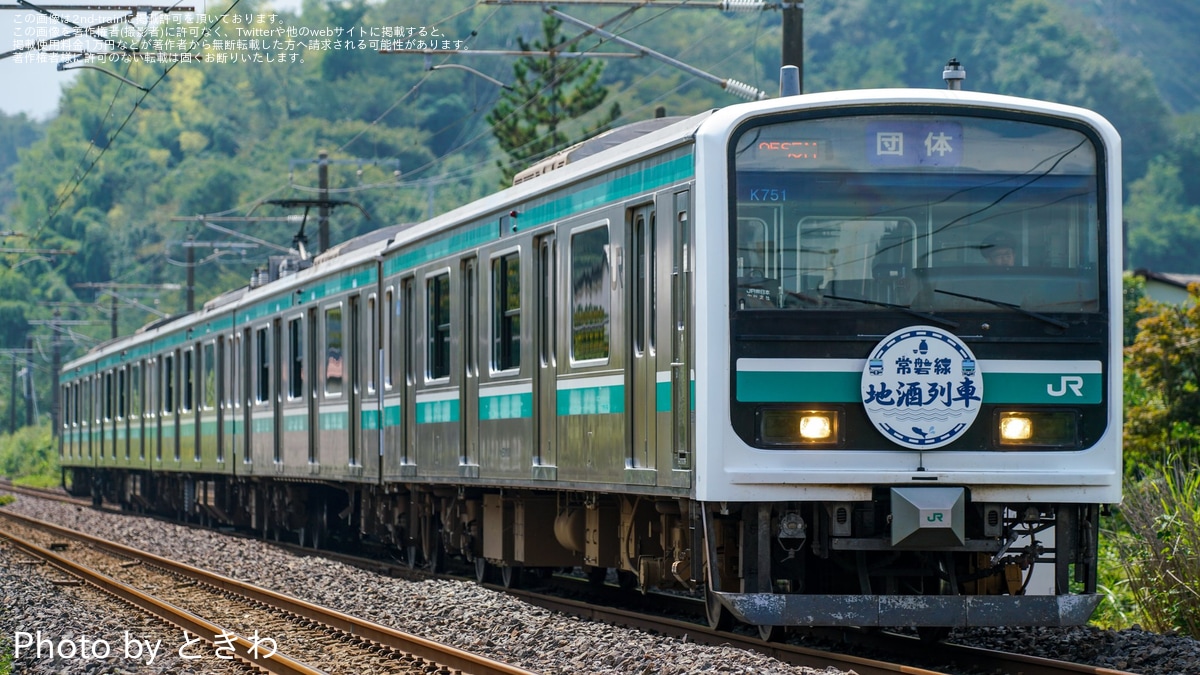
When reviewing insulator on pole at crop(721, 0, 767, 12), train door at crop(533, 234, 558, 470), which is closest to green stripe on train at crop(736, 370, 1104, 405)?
train door at crop(533, 234, 558, 470)

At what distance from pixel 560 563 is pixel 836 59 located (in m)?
99.3

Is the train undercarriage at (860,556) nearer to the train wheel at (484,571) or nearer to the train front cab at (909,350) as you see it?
the train front cab at (909,350)

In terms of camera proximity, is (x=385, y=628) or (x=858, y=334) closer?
(x=858, y=334)

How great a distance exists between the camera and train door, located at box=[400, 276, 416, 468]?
51.4ft

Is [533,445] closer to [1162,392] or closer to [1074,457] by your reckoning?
[1074,457]

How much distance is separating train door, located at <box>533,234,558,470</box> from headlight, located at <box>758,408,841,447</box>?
285 centimetres

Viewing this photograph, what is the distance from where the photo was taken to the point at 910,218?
9562mm

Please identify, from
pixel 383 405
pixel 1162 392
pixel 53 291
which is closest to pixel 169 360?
pixel 383 405

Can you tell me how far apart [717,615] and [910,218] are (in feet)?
8.14

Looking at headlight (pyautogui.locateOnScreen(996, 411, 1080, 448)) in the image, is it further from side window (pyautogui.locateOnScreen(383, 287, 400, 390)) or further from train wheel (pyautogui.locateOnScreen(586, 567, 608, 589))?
side window (pyautogui.locateOnScreen(383, 287, 400, 390))

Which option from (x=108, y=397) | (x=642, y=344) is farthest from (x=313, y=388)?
(x=108, y=397)

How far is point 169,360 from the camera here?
93.3ft

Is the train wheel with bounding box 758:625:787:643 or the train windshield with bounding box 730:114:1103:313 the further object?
the train wheel with bounding box 758:625:787:643

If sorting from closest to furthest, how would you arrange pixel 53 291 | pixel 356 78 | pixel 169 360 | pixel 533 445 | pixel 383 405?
pixel 533 445
pixel 383 405
pixel 169 360
pixel 53 291
pixel 356 78
